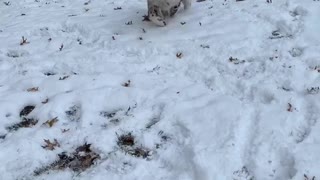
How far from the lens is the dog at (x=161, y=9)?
29.3 ft

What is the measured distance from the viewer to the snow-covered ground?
206 inches

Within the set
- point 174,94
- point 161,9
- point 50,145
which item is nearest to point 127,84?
point 174,94

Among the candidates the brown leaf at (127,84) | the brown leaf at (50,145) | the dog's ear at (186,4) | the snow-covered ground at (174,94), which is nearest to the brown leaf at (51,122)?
the snow-covered ground at (174,94)

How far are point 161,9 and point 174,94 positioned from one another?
120 inches

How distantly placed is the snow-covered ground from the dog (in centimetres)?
21

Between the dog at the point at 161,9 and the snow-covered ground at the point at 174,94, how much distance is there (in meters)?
0.21

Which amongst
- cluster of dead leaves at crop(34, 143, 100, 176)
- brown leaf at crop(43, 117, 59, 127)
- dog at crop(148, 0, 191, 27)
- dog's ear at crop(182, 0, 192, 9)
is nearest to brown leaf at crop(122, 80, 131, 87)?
brown leaf at crop(43, 117, 59, 127)

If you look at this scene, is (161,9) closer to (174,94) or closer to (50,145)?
(174,94)

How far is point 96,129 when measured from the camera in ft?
19.5

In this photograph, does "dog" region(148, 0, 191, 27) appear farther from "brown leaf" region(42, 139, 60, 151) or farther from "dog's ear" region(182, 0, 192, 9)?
"brown leaf" region(42, 139, 60, 151)

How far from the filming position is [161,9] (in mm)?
9000

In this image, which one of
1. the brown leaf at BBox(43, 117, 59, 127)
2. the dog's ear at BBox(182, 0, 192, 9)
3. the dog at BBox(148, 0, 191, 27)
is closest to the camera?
the brown leaf at BBox(43, 117, 59, 127)

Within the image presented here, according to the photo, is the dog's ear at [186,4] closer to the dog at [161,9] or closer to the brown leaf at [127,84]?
the dog at [161,9]

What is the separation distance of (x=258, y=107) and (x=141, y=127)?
1648 millimetres
